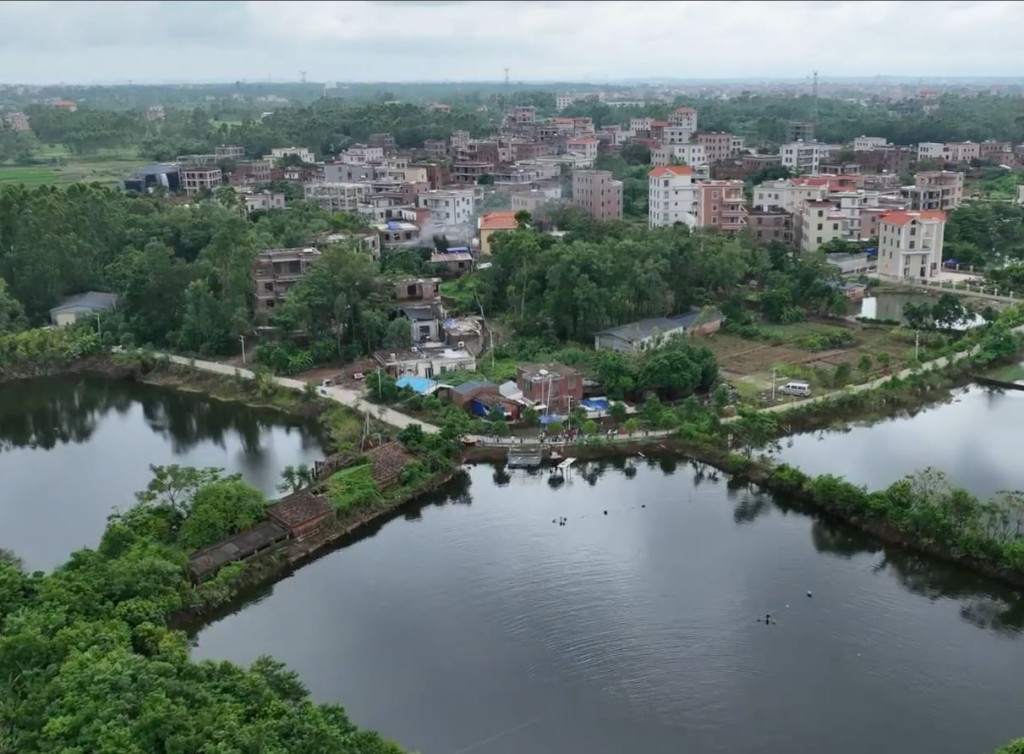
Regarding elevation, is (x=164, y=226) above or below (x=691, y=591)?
above

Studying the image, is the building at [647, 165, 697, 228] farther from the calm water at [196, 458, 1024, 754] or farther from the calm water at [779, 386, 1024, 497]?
the calm water at [196, 458, 1024, 754]

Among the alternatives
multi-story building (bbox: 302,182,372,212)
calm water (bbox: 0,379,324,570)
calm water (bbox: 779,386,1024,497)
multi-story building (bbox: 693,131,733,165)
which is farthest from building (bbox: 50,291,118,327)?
multi-story building (bbox: 693,131,733,165)

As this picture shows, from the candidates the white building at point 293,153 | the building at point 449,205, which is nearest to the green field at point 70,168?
the white building at point 293,153

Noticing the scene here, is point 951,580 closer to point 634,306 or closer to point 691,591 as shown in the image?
point 691,591

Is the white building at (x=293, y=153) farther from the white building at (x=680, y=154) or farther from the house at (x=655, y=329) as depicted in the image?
the house at (x=655, y=329)

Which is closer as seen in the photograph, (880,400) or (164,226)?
(880,400)

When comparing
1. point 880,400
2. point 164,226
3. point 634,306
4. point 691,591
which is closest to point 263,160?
point 164,226

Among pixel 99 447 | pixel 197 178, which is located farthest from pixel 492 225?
pixel 197 178
